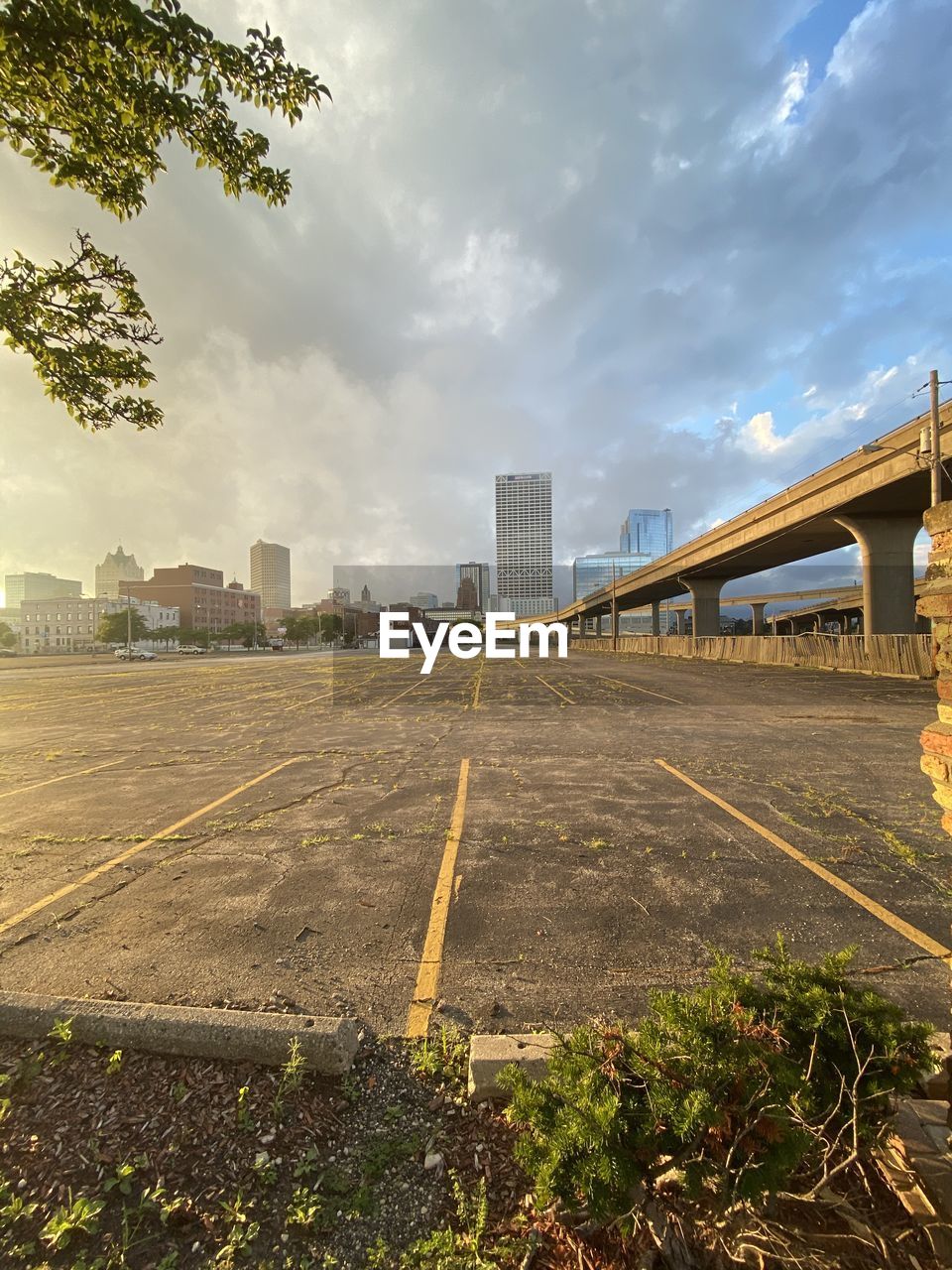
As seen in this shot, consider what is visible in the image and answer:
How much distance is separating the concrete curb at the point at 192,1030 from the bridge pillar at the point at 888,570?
34545 mm

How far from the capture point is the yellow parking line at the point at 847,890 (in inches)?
145

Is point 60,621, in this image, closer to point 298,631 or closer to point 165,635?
point 165,635

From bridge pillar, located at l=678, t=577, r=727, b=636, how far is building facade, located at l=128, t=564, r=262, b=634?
13509 centimetres

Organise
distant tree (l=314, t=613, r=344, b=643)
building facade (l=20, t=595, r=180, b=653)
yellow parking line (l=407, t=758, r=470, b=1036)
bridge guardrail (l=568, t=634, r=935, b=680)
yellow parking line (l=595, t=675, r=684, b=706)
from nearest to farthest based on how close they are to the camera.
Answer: yellow parking line (l=407, t=758, r=470, b=1036)
yellow parking line (l=595, t=675, r=684, b=706)
bridge guardrail (l=568, t=634, r=935, b=680)
building facade (l=20, t=595, r=180, b=653)
distant tree (l=314, t=613, r=344, b=643)

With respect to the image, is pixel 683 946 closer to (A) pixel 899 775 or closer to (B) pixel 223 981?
(B) pixel 223 981

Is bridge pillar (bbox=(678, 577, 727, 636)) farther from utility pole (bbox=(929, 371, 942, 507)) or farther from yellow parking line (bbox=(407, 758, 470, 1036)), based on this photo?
yellow parking line (bbox=(407, 758, 470, 1036))

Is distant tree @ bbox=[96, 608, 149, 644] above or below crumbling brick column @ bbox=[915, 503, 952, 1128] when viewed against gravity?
above

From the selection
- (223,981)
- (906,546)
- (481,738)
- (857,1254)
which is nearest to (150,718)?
(481,738)

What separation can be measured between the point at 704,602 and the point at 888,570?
89.2 feet

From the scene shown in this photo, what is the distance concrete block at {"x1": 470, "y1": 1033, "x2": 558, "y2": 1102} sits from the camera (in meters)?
2.48

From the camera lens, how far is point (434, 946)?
3822mm

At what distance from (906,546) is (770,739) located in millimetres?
27133

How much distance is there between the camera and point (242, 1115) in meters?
2.34

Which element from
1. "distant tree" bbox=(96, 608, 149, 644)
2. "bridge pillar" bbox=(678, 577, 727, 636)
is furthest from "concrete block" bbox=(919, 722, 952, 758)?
"distant tree" bbox=(96, 608, 149, 644)
